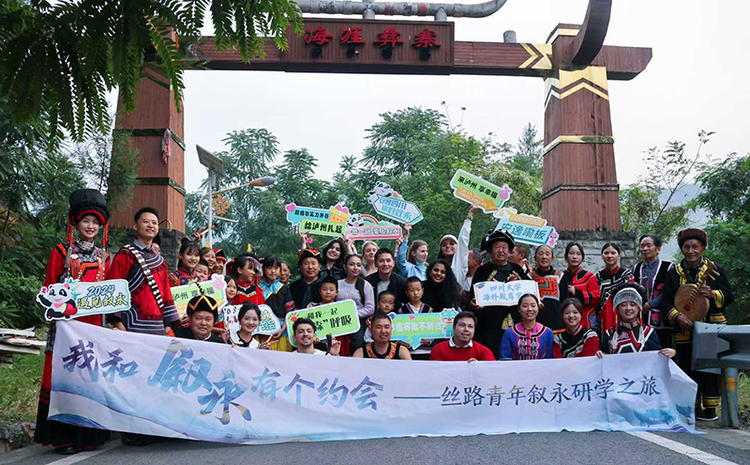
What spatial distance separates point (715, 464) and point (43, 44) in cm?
422

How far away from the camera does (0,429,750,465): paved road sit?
4801mm

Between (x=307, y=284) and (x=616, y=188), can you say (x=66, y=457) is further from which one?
(x=616, y=188)

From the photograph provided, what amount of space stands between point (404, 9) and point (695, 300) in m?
10.1

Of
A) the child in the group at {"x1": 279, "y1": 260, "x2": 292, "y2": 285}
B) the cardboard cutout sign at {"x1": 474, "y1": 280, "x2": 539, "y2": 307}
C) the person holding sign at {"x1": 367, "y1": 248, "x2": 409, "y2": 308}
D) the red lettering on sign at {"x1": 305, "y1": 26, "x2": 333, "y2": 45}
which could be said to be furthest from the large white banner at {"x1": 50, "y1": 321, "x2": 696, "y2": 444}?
the red lettering on sign at {"x1": 305, "y1": 26, "x2": 333, "y2": 45}

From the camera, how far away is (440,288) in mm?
7812

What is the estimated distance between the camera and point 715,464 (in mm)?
4547

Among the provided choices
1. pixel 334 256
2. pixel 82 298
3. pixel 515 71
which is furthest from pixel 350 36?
pixel 82 298

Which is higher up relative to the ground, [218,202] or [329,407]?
[218,202]

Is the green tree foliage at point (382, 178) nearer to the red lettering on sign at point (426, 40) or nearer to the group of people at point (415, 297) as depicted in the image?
the red lettering on sign at point (426, 40)

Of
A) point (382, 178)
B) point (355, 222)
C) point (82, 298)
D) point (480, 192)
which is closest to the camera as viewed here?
point (82, 298)

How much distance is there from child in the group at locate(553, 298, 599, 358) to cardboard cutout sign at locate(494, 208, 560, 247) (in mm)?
1698

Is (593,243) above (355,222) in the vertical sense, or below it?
above

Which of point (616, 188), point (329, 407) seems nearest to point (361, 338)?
point (329, 407)

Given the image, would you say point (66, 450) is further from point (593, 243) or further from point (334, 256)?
point (593, 243)
